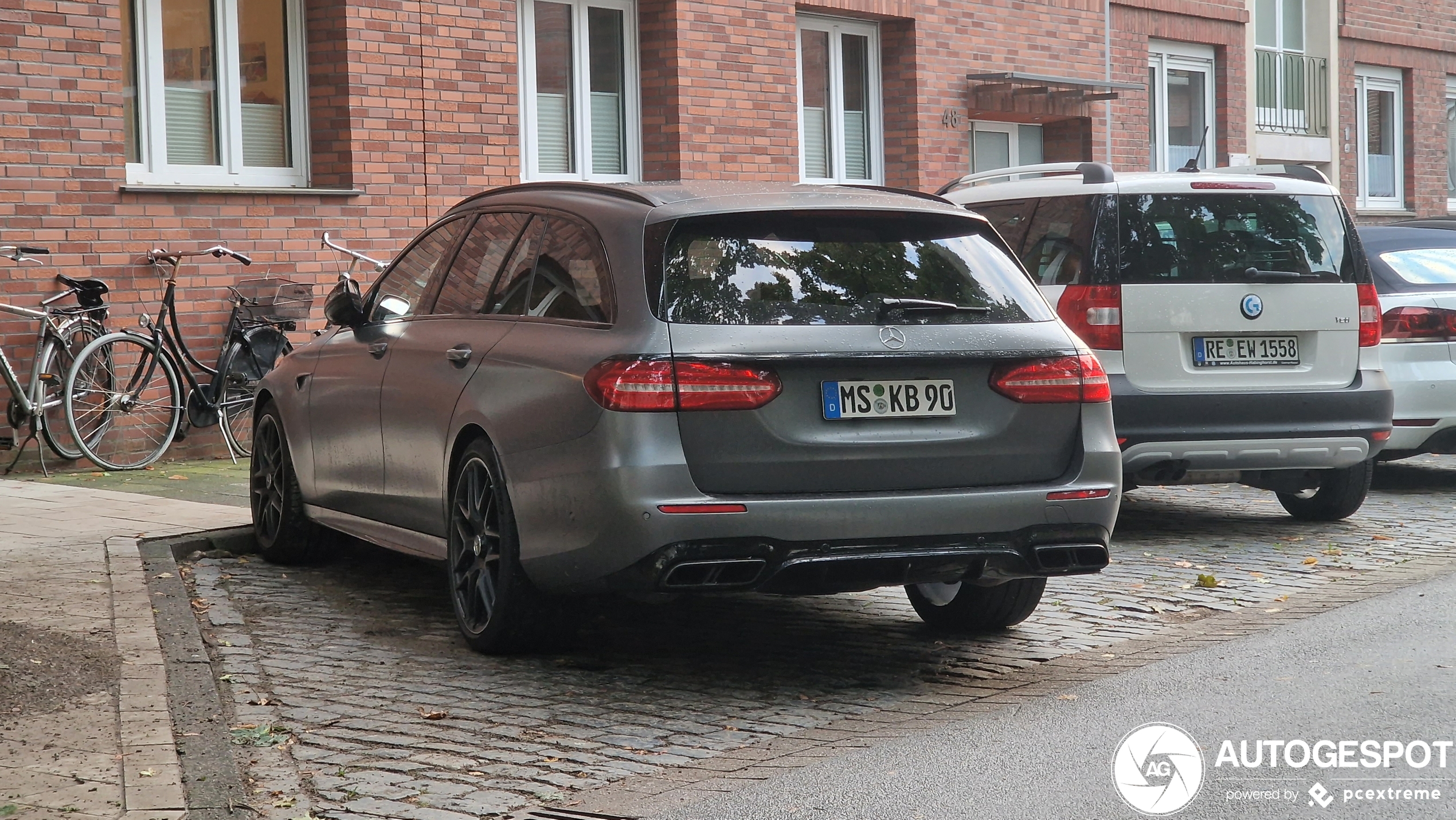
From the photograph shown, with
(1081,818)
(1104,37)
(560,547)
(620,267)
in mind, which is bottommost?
(1081,818)

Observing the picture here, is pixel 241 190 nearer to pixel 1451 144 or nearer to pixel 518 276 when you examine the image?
pixel 518 276

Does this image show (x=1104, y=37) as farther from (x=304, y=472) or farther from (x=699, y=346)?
(x=699, y=346)

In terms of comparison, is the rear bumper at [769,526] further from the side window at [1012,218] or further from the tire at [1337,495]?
the tire at [1337,495]

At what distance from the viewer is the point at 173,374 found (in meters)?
12.0

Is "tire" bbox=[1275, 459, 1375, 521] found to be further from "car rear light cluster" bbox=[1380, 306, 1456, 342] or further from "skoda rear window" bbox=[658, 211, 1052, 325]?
"skoda rear window" bbox=[658, 211, 1052, 325]

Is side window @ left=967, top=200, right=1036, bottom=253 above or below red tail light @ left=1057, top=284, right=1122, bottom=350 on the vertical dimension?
above

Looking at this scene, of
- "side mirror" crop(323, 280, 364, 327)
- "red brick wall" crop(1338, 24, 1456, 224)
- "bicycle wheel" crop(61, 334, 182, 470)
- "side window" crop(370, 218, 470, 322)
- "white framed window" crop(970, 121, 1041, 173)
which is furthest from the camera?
"red brick wall" crop(1338, 24, 1456, 224)

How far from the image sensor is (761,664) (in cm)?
624

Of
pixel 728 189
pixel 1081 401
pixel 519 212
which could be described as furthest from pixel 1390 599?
pixel 519 212

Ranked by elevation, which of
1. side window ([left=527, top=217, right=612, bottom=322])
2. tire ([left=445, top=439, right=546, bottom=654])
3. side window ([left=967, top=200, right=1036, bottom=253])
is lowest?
tire ([left=445, top=439, right=546, bottom=654])

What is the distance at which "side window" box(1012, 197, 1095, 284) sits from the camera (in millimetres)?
8836

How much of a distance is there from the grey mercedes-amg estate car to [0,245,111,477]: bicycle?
5.67 m

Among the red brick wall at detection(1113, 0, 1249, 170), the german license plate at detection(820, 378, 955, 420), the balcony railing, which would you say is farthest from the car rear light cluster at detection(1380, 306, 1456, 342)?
the balcony railing

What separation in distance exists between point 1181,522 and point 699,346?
5.20 m
